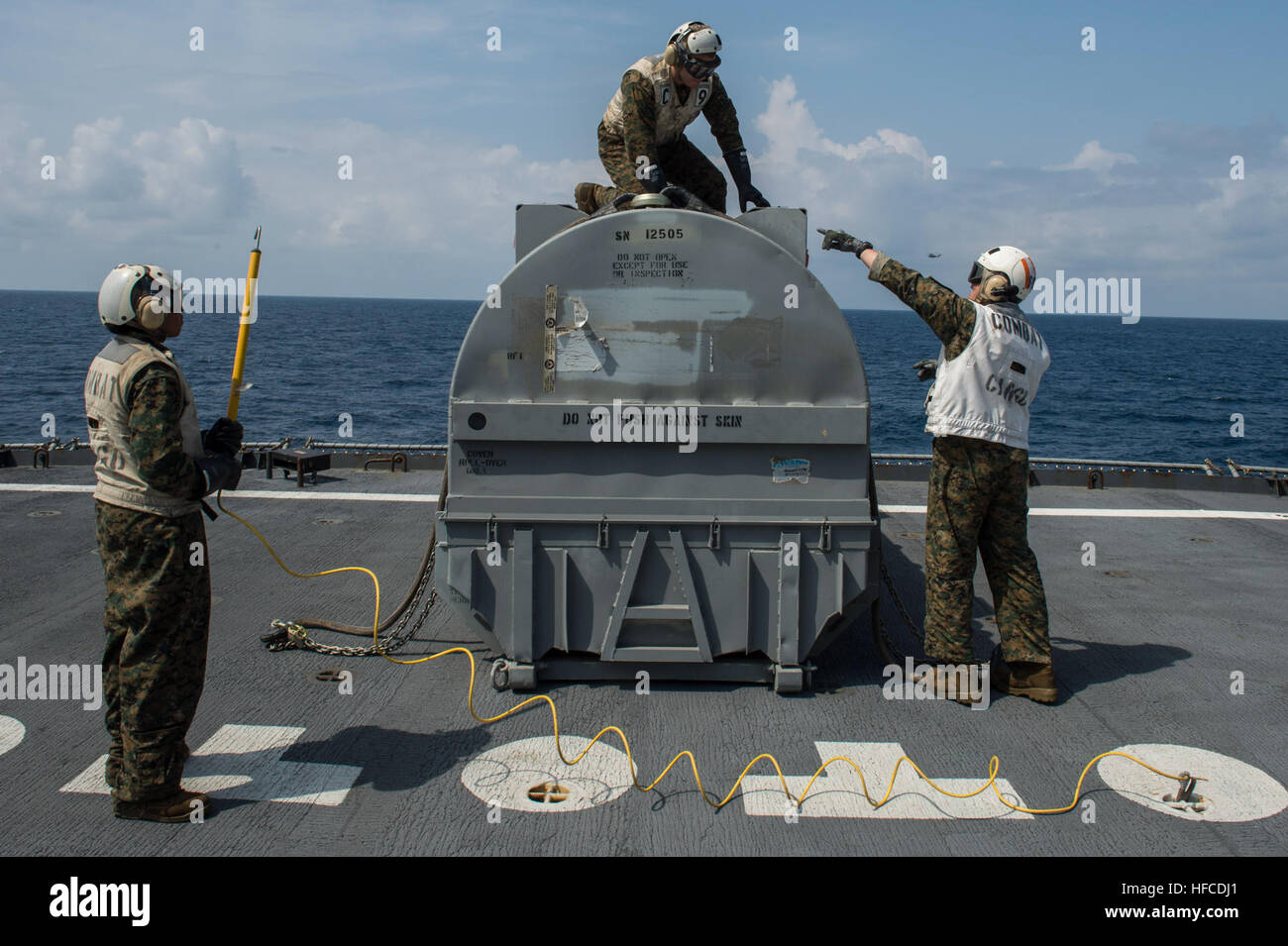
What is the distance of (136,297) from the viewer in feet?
13.0

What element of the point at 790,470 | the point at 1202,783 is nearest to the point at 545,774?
the point at 790,470

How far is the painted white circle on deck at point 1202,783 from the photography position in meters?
4.09

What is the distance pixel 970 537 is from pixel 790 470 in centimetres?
106

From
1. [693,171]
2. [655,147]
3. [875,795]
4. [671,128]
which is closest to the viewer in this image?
[875,795]

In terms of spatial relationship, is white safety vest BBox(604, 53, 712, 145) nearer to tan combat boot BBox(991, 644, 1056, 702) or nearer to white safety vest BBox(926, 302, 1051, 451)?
white safety vest BBox(926, 302, 1051, 451)

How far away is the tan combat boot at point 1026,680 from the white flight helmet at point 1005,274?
191 cm

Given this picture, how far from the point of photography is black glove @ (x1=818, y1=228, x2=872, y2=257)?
17.6 feet

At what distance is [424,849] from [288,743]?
1.24 meters

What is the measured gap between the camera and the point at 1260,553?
8.32 metres

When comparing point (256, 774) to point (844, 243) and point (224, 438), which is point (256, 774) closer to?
point (224, 438)

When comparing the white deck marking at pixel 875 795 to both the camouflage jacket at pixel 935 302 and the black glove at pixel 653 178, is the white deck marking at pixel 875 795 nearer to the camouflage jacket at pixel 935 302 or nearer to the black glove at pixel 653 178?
the camouflage jacket at pixel 935 302

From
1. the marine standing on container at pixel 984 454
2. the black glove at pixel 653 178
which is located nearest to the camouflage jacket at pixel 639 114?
the black glove at pixel 653 178

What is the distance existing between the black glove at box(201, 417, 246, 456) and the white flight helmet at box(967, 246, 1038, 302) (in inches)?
150

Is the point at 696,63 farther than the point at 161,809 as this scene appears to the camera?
Yes
